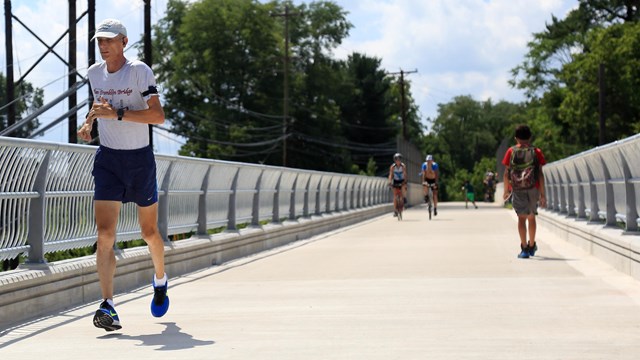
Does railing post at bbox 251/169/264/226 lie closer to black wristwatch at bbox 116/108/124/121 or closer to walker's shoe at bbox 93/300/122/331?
walker's shoe at bbox 93/300/122/331

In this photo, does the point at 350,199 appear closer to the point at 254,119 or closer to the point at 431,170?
the point at 431,170

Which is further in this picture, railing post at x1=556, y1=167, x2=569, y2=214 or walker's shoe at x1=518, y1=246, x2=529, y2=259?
railing post at x1=556, y1=167, x2=569, y2=214

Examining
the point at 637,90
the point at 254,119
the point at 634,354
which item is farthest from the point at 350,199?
the point at 254,119

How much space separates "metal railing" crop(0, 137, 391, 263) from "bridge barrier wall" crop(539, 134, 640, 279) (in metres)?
4.95

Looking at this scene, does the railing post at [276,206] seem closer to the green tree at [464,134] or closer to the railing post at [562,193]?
the railing post at [562,193]

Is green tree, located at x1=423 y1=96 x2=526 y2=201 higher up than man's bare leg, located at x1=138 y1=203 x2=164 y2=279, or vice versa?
green tree, located at x1=423 y1=96 x2=526 y2=201

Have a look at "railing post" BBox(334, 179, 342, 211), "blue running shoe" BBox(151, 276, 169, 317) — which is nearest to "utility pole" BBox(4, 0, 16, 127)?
"railing post" BBox(334, 179, 342, 211)

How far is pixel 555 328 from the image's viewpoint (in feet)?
25.1

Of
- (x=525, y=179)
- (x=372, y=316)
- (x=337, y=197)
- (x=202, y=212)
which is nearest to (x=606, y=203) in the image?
(x=525, y=179)

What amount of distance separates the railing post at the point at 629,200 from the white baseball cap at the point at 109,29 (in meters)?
7.07

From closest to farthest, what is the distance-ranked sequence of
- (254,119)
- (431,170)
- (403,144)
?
(431,170) < (403,144) < (254,119)

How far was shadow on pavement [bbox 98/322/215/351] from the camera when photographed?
23.2 ft

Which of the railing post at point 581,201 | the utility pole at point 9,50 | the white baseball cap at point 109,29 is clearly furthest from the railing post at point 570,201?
the utility pole at point 9,50

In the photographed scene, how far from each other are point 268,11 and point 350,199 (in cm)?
5118
